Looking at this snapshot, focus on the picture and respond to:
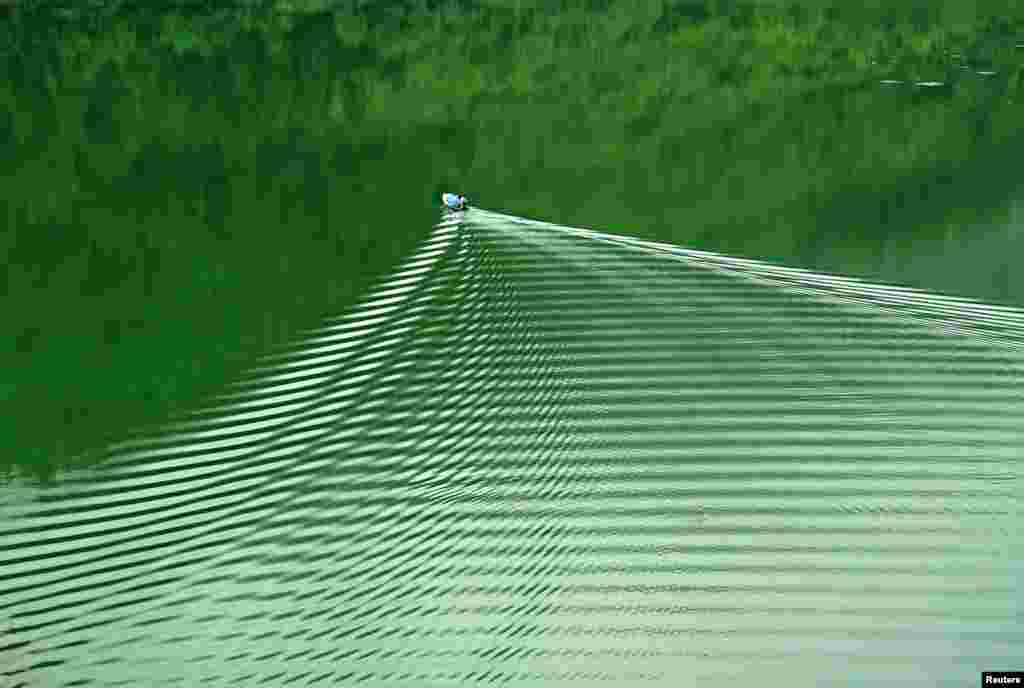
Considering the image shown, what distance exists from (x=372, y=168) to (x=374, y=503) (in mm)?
3257

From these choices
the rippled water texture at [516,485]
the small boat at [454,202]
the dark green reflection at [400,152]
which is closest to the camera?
the rippled water texture at [516,485]

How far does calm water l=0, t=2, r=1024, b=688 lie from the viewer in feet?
9.94

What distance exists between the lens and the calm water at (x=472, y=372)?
3.03 m

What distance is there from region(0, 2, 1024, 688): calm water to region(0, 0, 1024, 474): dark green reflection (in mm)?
29

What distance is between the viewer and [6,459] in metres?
3.52

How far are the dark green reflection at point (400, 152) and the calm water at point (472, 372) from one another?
3 cm

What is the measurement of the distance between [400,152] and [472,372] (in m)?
2.85

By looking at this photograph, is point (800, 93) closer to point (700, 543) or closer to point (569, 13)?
point (569, 13)

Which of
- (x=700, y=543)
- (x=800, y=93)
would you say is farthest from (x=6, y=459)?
(x=800, y=93)

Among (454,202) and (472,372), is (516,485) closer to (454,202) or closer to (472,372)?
(472,372)

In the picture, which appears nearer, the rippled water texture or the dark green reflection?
the rippled water texture

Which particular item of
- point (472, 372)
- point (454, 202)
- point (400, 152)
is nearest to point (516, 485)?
point (472, 372)

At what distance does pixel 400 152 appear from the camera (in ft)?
21.8

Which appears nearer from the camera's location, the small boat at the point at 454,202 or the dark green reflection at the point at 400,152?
the dark green reflection at the point at 400,152
